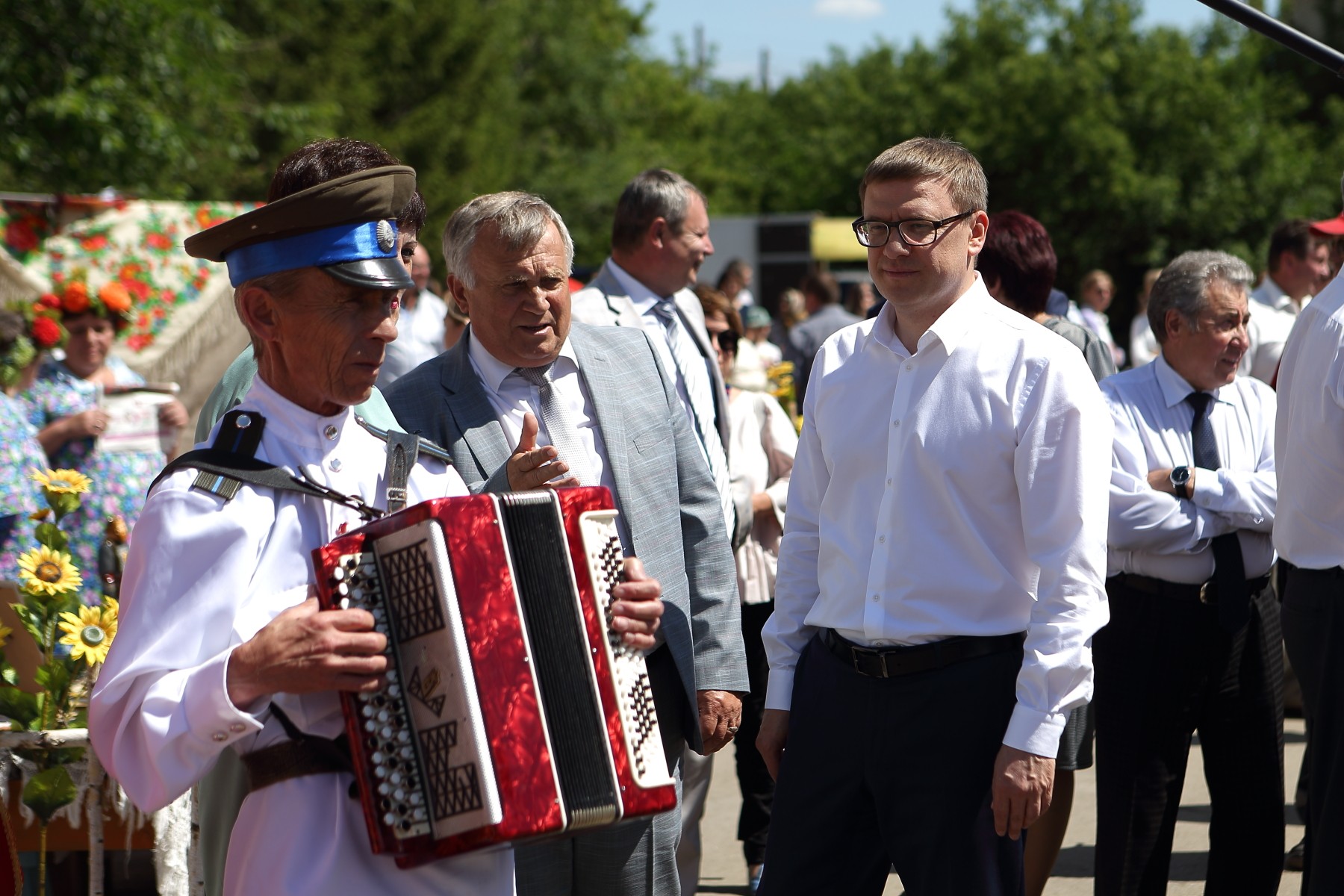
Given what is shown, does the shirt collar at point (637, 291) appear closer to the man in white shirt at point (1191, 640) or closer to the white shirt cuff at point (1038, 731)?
the man in white shirt at point (1191, 640)

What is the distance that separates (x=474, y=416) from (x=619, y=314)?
63.0 inches

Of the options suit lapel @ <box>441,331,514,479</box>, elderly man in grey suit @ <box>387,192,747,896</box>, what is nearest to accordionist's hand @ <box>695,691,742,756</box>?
elderly man in grey suit @ <box>387,192,747,896</box>

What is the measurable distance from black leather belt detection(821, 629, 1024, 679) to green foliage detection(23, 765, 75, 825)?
204 centimetres

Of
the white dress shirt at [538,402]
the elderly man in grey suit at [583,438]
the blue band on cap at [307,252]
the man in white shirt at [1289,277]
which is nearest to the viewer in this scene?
the blue band on cap at [307,252]

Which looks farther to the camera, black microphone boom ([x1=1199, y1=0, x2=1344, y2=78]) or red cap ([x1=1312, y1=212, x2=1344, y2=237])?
red cap ([x1=1312, y1=212, x2=1344, y2=237])

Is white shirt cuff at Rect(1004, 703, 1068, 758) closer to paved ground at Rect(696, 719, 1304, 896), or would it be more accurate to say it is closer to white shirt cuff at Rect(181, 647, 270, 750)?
A: white shirt cuff at Rect(181, 647, 270, 750)

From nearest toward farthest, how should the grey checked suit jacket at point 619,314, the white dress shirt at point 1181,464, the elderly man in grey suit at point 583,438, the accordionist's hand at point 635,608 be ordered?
the accordionist's hand at point 635,608
the elderly man in grey suit at point 583,438
the white dress shirt at point 1181,464
the grey checked suit jacket at point 619,314

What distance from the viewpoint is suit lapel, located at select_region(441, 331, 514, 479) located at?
140 inches

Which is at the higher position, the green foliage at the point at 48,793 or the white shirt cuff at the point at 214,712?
the white shirt cuff at the point at 214,712

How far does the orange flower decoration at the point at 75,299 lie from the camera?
22.1 ft

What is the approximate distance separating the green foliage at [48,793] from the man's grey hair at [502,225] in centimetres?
161

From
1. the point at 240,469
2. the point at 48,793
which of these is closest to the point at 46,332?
the point at 48,793

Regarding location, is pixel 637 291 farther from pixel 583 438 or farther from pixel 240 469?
pixel 240 469

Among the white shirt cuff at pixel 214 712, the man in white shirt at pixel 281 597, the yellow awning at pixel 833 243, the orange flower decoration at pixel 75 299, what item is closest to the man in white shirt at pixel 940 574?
the man in white shirt at pixel 281 597
